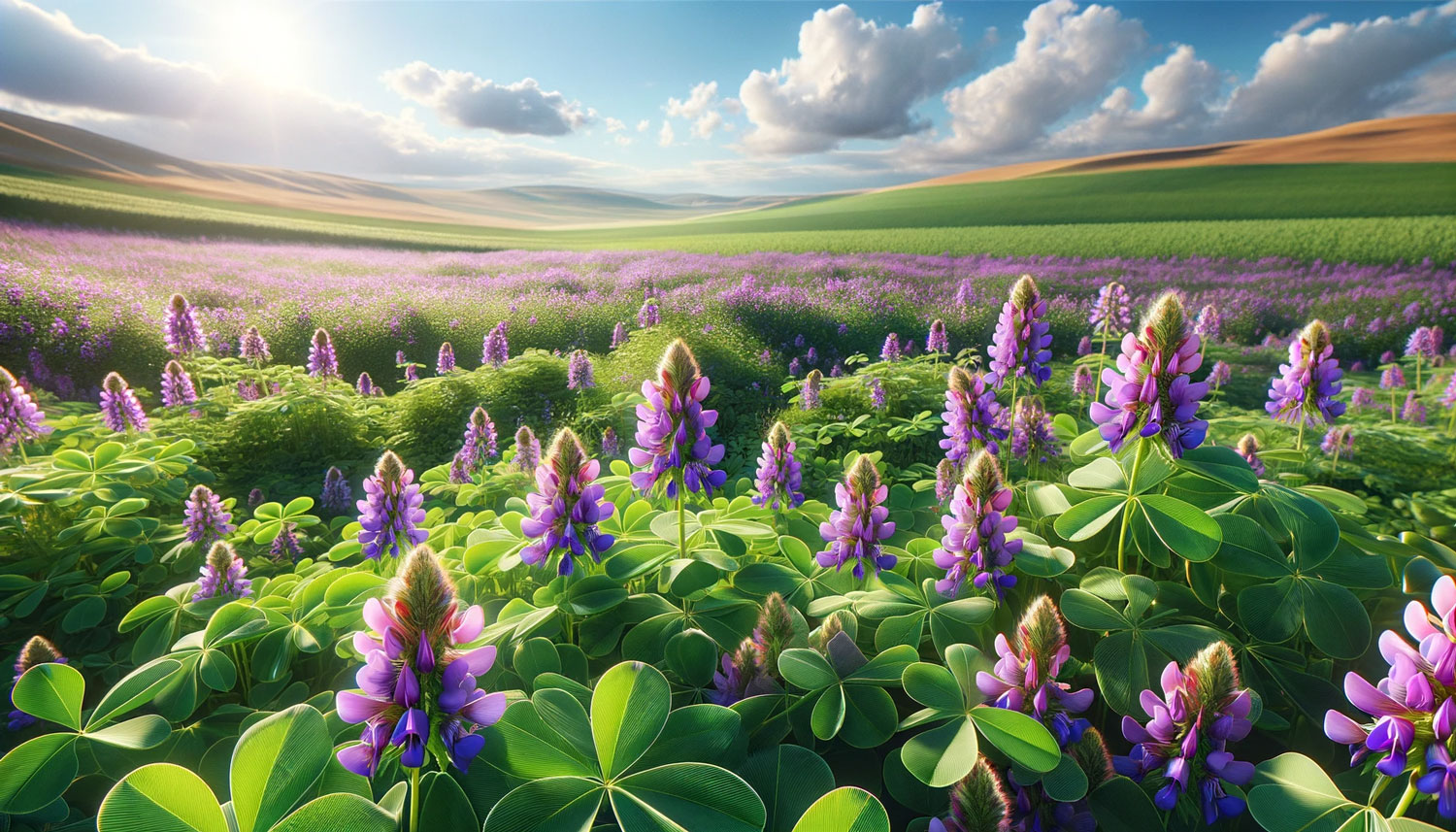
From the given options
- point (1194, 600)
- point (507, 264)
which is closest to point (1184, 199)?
point (507, 264)

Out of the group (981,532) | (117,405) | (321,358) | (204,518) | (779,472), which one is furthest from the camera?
(321,358)

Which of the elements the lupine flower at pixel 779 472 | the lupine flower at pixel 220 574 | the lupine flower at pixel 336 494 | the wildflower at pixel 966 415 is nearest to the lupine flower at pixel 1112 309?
the wildflower at pixel 966 415

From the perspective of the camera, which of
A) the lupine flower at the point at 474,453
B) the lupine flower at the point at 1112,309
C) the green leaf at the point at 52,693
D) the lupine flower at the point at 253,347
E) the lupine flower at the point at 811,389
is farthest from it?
the lupine flower at the point at 253,347

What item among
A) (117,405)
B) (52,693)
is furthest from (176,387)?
(52,693)

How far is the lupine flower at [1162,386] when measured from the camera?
97cm

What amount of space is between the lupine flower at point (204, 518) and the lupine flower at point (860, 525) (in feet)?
7.69

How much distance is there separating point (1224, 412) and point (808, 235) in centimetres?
996

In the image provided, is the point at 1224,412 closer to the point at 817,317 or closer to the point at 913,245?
the point at 817,317

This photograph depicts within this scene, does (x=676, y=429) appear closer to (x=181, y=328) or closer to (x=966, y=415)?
(x=966, y=415)

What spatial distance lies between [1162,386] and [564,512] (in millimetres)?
1052

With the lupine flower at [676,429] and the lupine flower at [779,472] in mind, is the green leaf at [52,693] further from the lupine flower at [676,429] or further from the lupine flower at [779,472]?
the lupine flower at [779,472]

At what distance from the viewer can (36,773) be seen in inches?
32.1

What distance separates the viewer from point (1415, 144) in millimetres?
12367

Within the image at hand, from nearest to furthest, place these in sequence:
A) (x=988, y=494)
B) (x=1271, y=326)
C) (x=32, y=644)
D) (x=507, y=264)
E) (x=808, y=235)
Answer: (x=988, y=494) < (x=32, y=644) < (x=1271, y=326) < (x=507, y=264) < (x=808, y=235)
